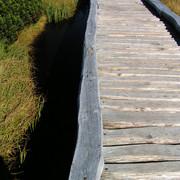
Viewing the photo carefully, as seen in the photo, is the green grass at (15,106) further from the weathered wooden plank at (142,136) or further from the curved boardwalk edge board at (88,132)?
the weathered wooden plank at (142,136)

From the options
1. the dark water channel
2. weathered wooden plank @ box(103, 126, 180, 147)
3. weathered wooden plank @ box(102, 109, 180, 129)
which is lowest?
the dark water channel

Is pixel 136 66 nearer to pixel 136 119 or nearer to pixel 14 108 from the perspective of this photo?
pixel 136 119

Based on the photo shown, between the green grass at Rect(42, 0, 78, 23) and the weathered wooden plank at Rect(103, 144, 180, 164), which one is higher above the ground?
the green grass at Rect(42, 0, 78, 23)

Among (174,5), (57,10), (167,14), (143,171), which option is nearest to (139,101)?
(143,171)

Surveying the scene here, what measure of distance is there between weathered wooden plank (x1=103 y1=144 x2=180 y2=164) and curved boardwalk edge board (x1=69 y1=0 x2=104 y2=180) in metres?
0.25

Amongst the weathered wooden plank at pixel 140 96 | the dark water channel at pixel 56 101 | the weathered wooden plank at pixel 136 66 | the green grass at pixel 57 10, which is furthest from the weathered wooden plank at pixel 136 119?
the green grass at pixel 57 10

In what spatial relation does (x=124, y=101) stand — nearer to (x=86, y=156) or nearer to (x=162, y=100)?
(x=162, y=100)

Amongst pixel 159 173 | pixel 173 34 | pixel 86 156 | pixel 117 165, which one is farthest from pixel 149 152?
pixel 173 34

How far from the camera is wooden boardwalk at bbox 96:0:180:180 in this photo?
1.70 m

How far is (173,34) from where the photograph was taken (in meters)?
4.07

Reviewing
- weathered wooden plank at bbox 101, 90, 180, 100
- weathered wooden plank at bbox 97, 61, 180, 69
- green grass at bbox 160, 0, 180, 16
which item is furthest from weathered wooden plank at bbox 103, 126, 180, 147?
green grass at bbox 160, 0, 180, 16

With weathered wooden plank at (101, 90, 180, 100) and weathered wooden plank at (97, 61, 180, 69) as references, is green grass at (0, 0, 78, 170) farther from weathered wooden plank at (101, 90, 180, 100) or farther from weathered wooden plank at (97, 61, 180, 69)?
weathered wooden plank at (101, 90, 180, 100)

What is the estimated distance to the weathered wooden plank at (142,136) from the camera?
73.8 inches

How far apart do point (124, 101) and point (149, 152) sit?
714 mm
